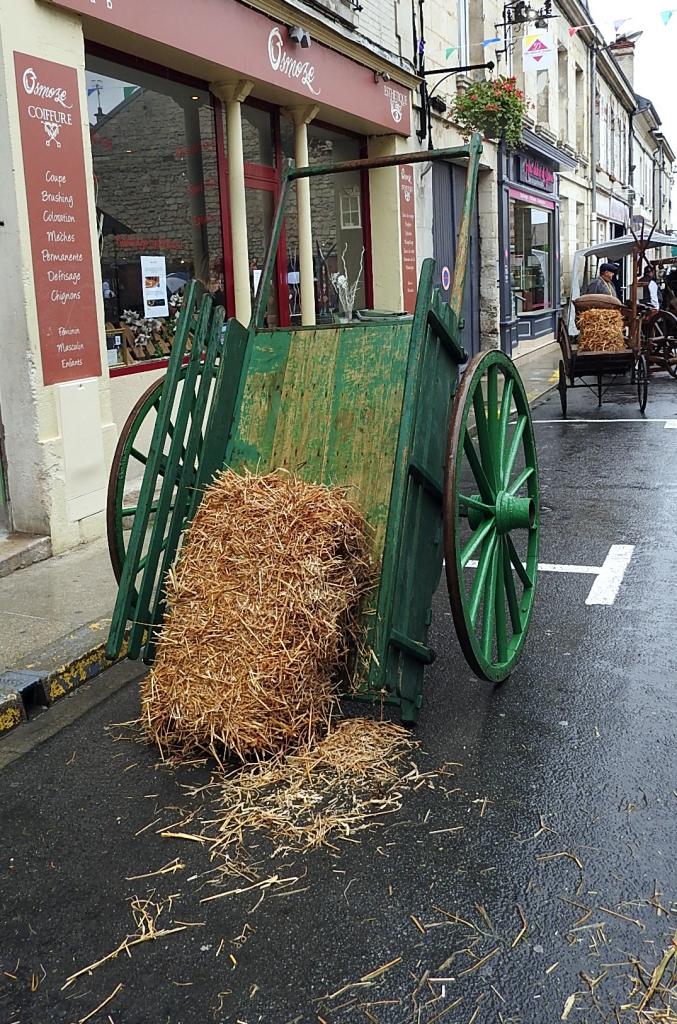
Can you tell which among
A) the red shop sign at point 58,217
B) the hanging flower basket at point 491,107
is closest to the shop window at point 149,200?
the red shop sign at point 58,217

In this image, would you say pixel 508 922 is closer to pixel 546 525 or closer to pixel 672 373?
pixel 546 525

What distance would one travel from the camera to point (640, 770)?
→ 352cm

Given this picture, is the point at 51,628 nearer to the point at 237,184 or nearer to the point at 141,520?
the point at 141,520

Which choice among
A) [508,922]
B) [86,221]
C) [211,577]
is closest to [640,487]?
[86,221]

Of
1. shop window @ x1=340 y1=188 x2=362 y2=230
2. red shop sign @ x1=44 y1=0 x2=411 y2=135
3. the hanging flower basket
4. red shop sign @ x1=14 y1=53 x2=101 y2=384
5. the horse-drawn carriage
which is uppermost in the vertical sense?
the hanging flower basket

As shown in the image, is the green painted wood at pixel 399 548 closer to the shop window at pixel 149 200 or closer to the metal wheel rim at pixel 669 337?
the shop window at pixel 149 200

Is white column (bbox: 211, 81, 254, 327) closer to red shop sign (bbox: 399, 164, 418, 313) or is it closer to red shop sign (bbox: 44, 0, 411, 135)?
red shop sign (bbox: 44, 0, 411, 135)

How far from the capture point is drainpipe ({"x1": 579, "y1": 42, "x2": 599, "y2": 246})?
2734 centimetres

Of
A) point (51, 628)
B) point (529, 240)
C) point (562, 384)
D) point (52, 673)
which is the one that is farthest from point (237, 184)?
point (529, 240)

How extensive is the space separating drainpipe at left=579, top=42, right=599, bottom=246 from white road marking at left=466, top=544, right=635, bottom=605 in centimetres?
2434

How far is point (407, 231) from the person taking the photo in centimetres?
1360

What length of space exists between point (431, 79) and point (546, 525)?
953cm

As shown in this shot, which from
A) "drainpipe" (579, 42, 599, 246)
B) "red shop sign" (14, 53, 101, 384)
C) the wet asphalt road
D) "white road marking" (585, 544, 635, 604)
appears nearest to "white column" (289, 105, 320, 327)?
"red shop sign" (14, 53, 101, 384)

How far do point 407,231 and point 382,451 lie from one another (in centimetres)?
1015
